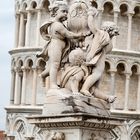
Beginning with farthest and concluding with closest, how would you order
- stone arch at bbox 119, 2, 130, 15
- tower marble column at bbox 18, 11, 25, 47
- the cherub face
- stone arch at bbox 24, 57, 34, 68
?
tower marble column at bbox 18, 11, 25, 47 → stone arch at bbox 24, 57, 34, 68 → stone arch at bbox 119, 2, 130, 15 → the cherub face

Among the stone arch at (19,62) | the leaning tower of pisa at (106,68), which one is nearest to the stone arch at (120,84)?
the leaning tower of pisa at (106,68)

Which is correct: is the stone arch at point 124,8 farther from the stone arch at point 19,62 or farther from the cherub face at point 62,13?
the cherub face at point 62,13

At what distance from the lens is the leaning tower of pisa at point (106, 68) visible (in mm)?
61375

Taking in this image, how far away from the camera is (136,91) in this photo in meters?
63.4

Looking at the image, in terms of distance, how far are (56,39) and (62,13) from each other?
1.49ft

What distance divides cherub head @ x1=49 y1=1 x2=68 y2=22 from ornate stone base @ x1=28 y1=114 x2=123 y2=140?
1.57 metres

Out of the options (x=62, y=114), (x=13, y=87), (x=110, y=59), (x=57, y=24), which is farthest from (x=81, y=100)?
(x=13, y=87)

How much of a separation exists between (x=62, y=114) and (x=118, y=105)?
51708 mm

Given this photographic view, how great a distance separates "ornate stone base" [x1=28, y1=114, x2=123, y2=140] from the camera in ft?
34.5

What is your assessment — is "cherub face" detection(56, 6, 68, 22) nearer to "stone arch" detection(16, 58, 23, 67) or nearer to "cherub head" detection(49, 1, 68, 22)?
"cherub head" detection(49, 1, 68, 22)

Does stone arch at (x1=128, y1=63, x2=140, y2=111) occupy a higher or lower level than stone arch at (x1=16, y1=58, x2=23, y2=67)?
lower

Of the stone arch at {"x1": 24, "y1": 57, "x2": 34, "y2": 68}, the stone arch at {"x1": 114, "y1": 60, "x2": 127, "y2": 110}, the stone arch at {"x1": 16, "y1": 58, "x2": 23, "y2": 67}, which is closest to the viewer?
the stone arch at {"x1": 114, "y1": 60, "x2": 127, "y2": 110}

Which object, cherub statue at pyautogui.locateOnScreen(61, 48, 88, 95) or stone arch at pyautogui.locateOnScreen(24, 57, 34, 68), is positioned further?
stone arch at pyautogui.locateOnScreen(24, 57, 34, 68)

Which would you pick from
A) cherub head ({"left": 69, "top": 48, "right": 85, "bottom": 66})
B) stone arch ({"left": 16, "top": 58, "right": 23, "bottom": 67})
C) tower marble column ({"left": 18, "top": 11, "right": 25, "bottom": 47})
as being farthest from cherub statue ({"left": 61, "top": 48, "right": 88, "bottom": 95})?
tower marble column ({"left": 18, "top": 11, "right": 25, "bottom": 47})
